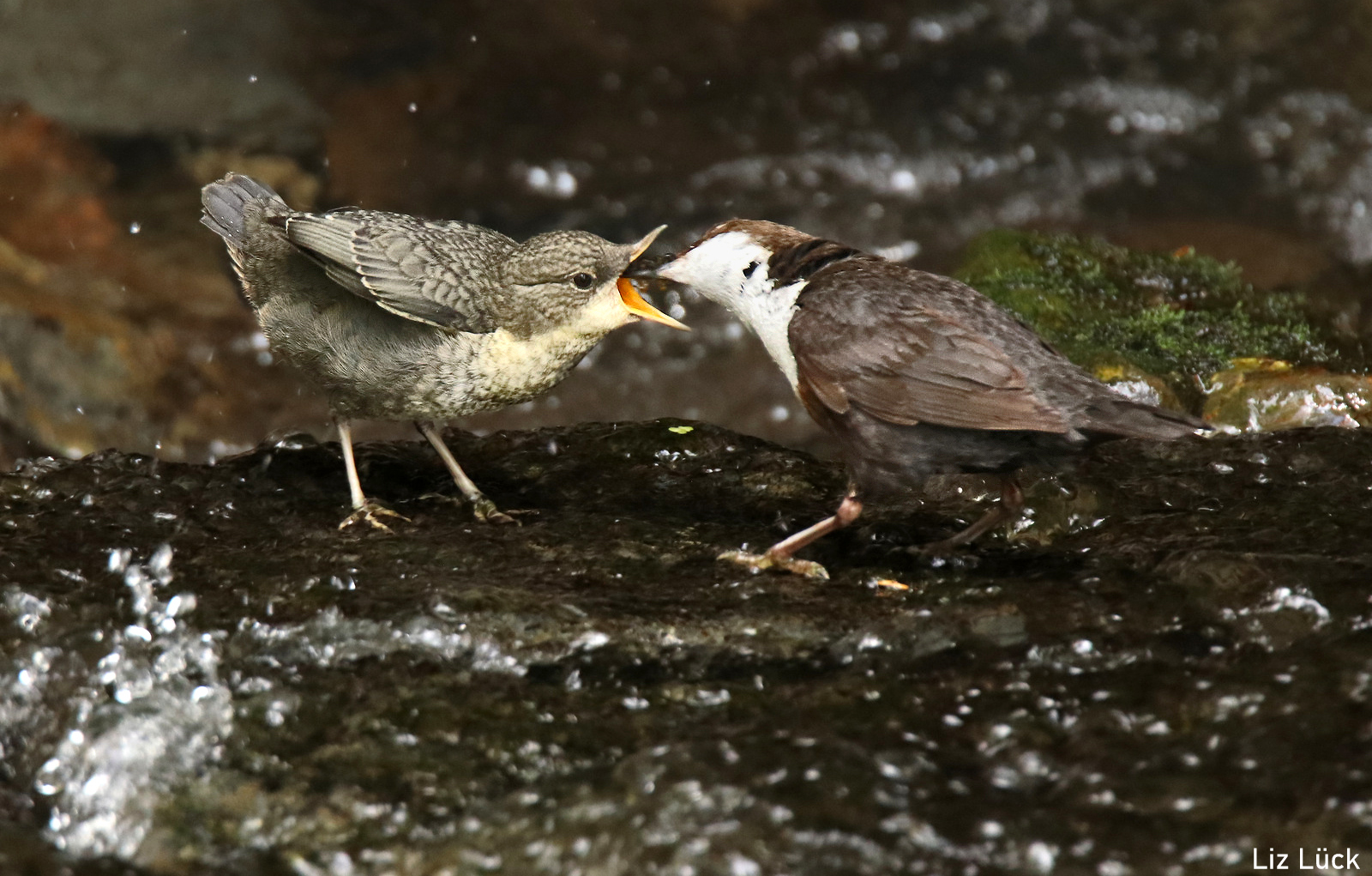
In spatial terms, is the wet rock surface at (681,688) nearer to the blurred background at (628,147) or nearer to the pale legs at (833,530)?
the pale legs at (833,530)

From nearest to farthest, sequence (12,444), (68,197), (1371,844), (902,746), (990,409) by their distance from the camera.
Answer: (1371,844) < (902,746) < (990,409) < (12,444) < (68,197)

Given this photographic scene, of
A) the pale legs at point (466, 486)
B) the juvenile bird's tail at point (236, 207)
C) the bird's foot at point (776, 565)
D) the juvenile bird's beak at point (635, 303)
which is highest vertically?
the juvenile bird's tail at point (236, 207)

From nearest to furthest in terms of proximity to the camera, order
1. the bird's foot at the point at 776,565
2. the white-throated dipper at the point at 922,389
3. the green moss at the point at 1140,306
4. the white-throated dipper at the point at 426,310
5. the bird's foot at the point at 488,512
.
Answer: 1. the white-throated dipper at the point at 922,389
2. the bird's foot at the point at 776,565
3. the white-throated dipper at the point at 426,310
4. the bird's foot at the point at 488,512
5. the green moss at the point at 1140,306

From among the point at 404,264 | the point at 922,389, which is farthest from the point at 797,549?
the point at 404,264

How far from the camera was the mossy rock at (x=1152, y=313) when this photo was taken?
17.3 ft

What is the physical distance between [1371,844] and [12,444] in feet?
19.8

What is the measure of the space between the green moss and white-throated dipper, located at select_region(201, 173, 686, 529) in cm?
229

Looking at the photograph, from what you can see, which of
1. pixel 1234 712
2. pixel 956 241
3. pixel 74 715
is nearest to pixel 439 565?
pixel 74 715

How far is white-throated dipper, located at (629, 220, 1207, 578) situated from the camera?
3.70 metres

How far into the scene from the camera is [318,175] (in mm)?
8055

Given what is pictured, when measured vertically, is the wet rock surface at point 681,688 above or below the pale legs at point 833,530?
below

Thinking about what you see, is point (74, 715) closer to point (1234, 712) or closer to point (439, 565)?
point (439, 565)

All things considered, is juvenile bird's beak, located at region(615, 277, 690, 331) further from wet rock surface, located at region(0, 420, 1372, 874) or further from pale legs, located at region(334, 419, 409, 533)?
pale legs, located at region(334, 419, 409, 533)

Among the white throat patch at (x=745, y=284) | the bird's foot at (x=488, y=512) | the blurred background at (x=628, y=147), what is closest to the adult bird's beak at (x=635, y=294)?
the white throat patch at (x=745, y=284)
